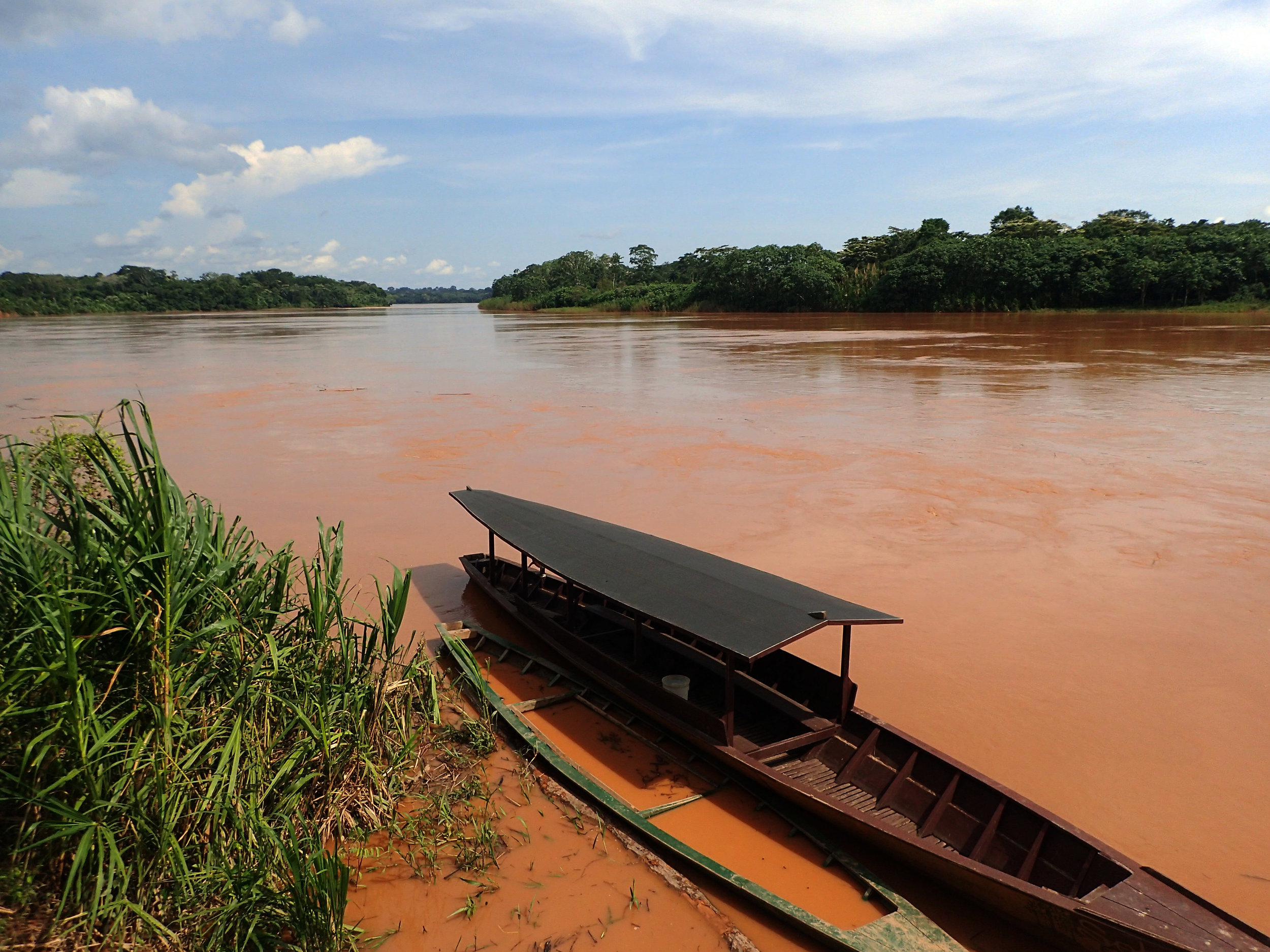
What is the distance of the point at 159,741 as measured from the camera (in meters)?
3.55

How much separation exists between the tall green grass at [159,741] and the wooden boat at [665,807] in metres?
1.05

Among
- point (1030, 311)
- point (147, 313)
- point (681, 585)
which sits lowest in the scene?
point (681, 585)

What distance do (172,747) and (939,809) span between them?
376 centimetres

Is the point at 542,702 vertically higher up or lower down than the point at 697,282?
lower down

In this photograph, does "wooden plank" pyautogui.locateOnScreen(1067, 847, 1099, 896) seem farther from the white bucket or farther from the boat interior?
the white bucket

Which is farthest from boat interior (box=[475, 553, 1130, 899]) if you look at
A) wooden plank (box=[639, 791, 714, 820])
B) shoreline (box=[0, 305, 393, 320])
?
shoreline (box=[0, 305, 393, 320])

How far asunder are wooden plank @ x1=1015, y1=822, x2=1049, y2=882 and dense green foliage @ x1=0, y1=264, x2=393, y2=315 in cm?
9752

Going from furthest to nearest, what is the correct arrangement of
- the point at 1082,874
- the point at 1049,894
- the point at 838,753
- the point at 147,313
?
the point at 147,313, the point at 838,753, the point at 1082,874, the point at 1049,894

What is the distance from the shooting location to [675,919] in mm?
3824

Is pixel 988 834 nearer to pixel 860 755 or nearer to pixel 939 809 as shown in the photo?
pixel 939 809

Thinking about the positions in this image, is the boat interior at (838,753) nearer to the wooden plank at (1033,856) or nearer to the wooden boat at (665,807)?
the wooden plank at (1033,856)

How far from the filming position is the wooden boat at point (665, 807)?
3.58m

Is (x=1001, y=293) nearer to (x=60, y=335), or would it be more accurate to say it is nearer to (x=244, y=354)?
(x=244, y=354)

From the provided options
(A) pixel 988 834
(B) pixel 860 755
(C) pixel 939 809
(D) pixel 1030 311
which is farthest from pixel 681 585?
(D) pixel 1030 311
